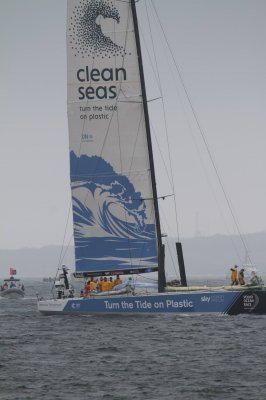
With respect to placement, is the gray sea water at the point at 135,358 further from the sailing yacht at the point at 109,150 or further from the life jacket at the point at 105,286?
the sailing yacht at the point at 109,150

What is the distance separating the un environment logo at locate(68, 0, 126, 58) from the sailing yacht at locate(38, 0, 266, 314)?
0.05m

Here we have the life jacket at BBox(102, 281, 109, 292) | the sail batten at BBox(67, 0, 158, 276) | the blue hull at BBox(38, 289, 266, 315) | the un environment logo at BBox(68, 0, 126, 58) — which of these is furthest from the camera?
the un environment logo at BBox(68, 0, 126, 58)

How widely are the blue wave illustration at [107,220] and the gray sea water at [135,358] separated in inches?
127

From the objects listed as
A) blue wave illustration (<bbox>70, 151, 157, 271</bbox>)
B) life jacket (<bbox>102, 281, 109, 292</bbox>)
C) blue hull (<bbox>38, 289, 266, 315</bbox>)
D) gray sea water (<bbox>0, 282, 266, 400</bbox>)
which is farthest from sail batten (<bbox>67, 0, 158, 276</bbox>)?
gray sea water (<bbox>0, 282, 266, 400</bbox>)

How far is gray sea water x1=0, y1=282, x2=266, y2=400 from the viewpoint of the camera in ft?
62.7

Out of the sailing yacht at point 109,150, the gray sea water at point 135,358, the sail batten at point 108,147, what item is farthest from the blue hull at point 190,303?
the sail batten at point 108,147

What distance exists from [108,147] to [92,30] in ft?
20.4

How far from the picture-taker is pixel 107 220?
37.5 meters

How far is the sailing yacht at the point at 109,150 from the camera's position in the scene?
36.9 metres

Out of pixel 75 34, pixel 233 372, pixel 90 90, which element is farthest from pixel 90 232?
pixel 233 372

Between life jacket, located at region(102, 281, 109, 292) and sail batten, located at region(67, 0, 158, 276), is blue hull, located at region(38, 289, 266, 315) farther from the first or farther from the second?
sail batten, located at region(67, 0, 158, 276)

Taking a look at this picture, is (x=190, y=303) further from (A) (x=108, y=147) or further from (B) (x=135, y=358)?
(A) (x=108, y=147)

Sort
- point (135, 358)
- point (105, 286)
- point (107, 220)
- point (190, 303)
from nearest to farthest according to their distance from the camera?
point (135, 358) < point (190, 303) < point (105, 286) < point (107, 220)

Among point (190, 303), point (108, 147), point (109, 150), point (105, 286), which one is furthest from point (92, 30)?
point (190, 303)
